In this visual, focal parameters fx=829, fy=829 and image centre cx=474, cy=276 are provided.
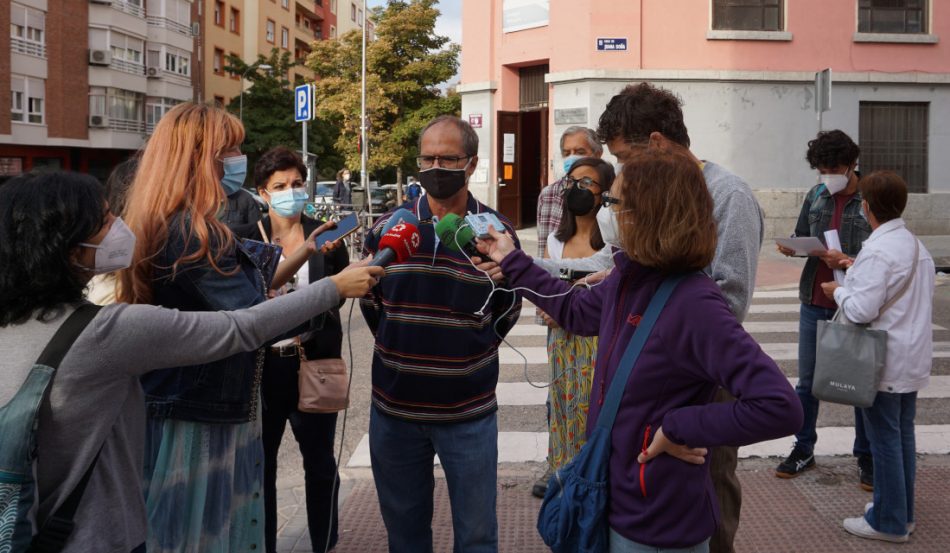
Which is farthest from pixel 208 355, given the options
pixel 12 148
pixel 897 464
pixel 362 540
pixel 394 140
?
pixel 12 148

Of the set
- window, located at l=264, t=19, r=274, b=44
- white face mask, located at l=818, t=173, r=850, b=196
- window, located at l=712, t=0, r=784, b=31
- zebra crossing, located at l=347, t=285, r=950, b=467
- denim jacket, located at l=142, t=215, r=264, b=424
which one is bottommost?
zebra crossing, located at l=347, t=285, r=950, b=467

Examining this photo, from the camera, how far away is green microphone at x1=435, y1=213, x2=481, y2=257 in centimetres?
302

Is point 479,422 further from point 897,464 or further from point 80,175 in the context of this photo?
point 897,464

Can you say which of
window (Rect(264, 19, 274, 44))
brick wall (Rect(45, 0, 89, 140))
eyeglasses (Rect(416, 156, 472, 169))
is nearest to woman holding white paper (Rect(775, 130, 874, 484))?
eyeglasses (Rect(416, 156, 472, 169))

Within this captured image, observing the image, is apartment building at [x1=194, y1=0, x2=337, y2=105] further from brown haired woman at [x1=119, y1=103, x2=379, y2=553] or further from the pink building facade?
brown haired woman at [x1=119, y1=103, x2=379, y2=553]

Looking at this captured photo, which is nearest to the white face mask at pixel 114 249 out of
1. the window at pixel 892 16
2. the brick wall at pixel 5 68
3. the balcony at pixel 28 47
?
the window at pixel 892 16

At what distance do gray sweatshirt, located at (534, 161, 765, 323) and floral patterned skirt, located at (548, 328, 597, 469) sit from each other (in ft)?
3.27

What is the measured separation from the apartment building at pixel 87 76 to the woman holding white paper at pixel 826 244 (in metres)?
33.4

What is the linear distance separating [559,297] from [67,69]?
41452mm

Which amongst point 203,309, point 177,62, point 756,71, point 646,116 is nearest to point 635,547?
point 203,309

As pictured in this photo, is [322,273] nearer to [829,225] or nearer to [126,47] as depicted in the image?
[829,225]

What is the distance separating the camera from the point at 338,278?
104 inches

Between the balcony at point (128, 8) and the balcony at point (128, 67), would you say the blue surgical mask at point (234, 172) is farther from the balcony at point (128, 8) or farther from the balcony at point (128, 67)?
the balcony at point (128, 8)

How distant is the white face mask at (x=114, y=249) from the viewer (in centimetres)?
220
